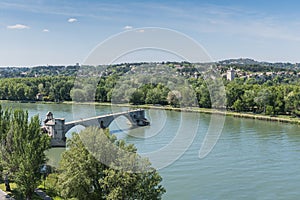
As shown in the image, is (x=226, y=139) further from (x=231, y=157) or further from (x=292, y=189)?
(x=292, y=189)

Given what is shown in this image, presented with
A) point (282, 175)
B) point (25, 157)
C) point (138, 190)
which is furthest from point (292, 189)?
point (25, 157)

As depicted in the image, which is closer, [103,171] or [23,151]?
[103,171]

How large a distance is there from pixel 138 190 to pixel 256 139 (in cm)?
1732

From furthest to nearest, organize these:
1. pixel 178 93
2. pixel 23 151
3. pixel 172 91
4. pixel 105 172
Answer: pixel 172 91 → pixel 178 93 → pixel 23 151 → pixel 105 172

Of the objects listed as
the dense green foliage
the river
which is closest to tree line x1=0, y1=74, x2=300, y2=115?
the dense green foliage

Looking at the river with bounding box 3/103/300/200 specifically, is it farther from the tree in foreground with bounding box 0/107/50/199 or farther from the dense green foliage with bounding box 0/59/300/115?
the dense green foliage with bounding box 0/59/300/115

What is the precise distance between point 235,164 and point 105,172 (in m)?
10.2

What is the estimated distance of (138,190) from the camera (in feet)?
33.4

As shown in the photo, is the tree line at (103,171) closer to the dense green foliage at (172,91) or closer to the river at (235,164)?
the river at (235,164)

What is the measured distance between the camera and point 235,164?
18781 mm

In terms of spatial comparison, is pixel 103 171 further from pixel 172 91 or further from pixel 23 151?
pixel 172 91

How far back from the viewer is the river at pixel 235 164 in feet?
47.4

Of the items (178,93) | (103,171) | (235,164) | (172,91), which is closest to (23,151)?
(103,171)

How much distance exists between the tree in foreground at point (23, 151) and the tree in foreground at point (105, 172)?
66.2 inches
